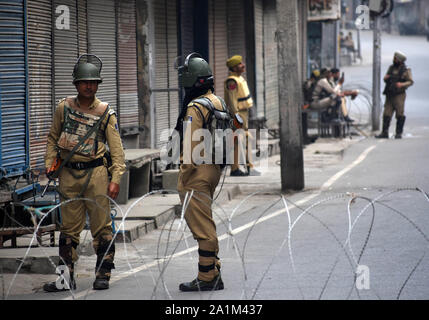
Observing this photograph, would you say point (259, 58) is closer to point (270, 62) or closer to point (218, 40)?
point (270, 62)

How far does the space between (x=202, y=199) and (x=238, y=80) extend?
889 centimetres

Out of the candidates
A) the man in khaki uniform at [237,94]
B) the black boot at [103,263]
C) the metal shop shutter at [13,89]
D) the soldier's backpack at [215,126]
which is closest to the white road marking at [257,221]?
the black boot at [103,263]

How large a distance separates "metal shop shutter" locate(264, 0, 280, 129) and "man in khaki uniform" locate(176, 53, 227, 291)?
55.1ft

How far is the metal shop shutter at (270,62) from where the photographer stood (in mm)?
25359

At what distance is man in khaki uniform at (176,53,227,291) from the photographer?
8.07m

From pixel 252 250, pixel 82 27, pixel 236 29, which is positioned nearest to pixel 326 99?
pixel 236 29

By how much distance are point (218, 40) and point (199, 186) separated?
1405 centimetres

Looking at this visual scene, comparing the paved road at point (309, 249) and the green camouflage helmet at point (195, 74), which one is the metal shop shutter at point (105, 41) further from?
the green camouflage helmet at point (195, 74)

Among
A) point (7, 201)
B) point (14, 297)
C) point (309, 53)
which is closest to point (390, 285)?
point (14, 297)

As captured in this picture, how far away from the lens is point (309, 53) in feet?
115

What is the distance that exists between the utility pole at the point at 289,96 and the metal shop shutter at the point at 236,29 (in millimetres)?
8156

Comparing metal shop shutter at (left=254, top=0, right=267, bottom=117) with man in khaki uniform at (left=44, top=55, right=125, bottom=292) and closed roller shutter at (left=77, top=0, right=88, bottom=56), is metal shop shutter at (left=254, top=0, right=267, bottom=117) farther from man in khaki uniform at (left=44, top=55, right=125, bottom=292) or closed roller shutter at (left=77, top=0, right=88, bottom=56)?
man in khaki uniform at (left=44, top=55, right=125, bottom=292)

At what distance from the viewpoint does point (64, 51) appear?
1367cm

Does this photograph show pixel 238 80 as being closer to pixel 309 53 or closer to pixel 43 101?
pixel 43 101
